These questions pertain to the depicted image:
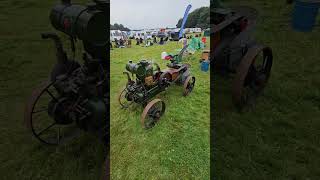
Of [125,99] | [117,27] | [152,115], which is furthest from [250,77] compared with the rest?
[117,27]

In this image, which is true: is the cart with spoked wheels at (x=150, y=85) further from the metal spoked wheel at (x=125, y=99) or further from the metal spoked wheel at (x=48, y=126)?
the metal spoked wheel at (x=48, y=126)

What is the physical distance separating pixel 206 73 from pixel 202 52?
434 mm

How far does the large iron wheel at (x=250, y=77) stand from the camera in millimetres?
4211

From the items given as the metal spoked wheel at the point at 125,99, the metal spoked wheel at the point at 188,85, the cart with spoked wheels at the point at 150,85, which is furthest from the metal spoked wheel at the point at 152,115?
the metal spoked wheel at the point at 188,85

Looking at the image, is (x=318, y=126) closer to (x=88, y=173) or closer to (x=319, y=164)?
(x=319, y=164)

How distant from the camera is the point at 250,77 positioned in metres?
4.73

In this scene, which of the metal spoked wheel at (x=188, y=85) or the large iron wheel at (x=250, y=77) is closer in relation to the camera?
the large iron wheel at (x=250, y=77)

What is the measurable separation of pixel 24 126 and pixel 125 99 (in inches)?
63.7

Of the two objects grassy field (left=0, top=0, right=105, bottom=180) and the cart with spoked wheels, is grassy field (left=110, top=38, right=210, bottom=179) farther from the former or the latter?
grassy field (left=0, top=0, right=105, bottom=180)

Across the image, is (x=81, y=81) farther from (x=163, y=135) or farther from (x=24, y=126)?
(x=24, y=126)

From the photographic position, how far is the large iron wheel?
4211 millimetres

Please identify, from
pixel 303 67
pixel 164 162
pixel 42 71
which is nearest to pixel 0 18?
pixel 42 71

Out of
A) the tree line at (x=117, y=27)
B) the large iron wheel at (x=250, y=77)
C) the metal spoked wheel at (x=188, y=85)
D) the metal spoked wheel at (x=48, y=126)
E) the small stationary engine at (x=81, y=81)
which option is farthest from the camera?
the metal spoked wheel at (x=188, y=85)

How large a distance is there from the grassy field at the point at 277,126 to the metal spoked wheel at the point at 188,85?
1.50ft
